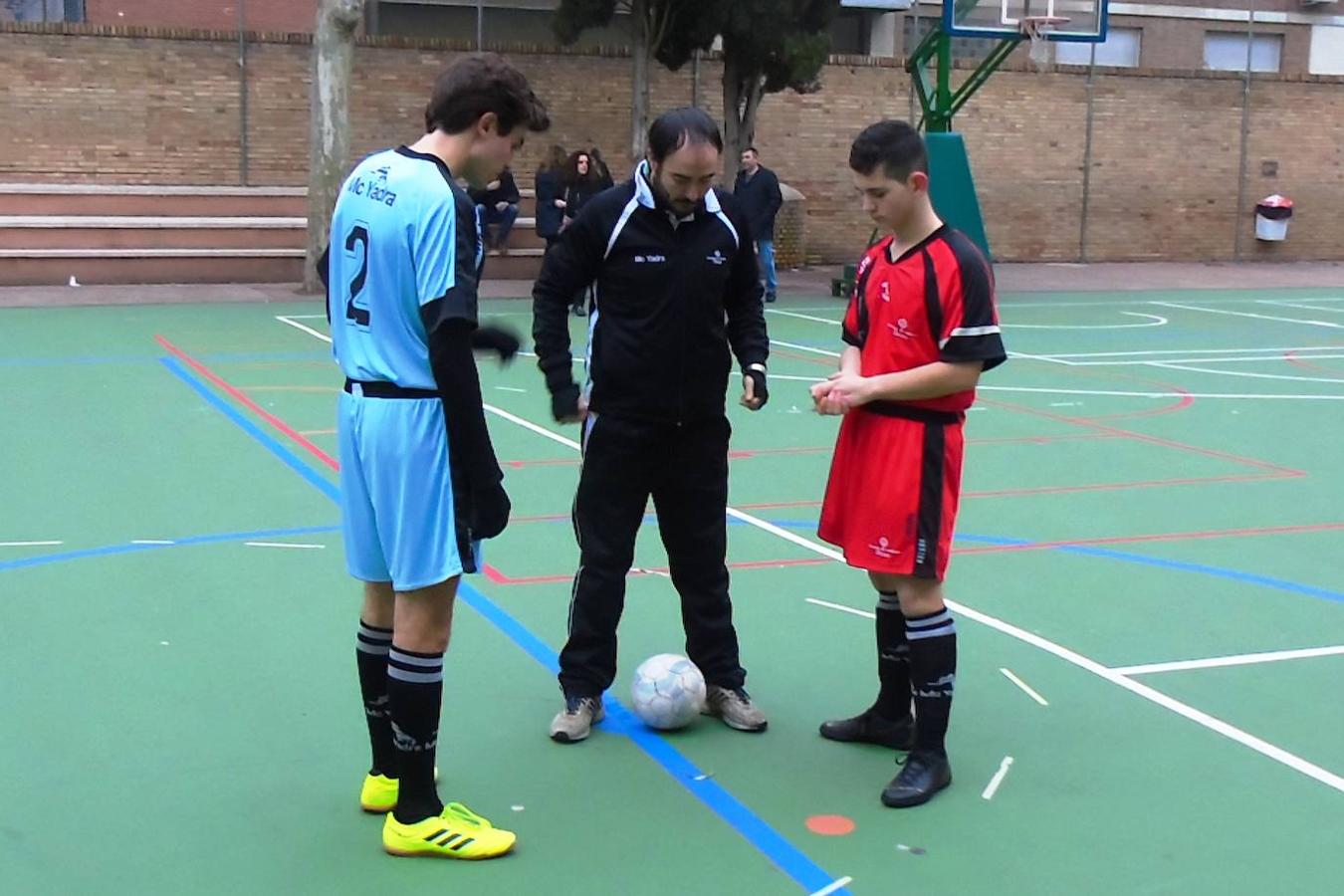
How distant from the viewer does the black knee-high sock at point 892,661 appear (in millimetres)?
4820

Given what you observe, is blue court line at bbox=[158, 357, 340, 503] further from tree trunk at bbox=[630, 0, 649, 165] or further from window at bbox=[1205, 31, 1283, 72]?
window at bbox=[1205, 31, 1283, 72]

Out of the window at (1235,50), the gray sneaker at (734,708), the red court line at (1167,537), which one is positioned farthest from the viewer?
the window at (1235,50)

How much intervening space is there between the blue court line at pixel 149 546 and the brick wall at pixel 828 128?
52.2 feet

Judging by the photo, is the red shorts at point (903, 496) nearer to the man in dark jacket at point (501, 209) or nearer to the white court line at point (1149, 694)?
the white court line at point (1149, 694)

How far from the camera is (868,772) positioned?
467cm

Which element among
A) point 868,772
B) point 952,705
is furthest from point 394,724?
point 952,705

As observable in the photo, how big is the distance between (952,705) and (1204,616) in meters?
1.58

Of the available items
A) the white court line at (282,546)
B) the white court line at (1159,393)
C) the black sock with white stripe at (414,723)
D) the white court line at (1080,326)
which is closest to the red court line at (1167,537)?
Answer: the white court line at (282,546)

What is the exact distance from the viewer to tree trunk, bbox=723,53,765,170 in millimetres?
21875

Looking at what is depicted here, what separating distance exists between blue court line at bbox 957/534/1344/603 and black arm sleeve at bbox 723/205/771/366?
9.21 ft

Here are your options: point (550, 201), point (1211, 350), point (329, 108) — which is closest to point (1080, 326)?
point (1211, 350)

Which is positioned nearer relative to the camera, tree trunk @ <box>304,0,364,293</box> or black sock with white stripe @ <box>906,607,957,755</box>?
black sock with white stripe @ <box>906,607,957,755</box>

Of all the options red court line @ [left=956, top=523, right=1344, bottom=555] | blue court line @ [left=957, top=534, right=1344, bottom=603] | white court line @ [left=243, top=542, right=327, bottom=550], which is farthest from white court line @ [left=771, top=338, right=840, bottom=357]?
white court line @ [left=243, top=542, right=327, bottom=550]

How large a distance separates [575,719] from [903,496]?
4.10ft
